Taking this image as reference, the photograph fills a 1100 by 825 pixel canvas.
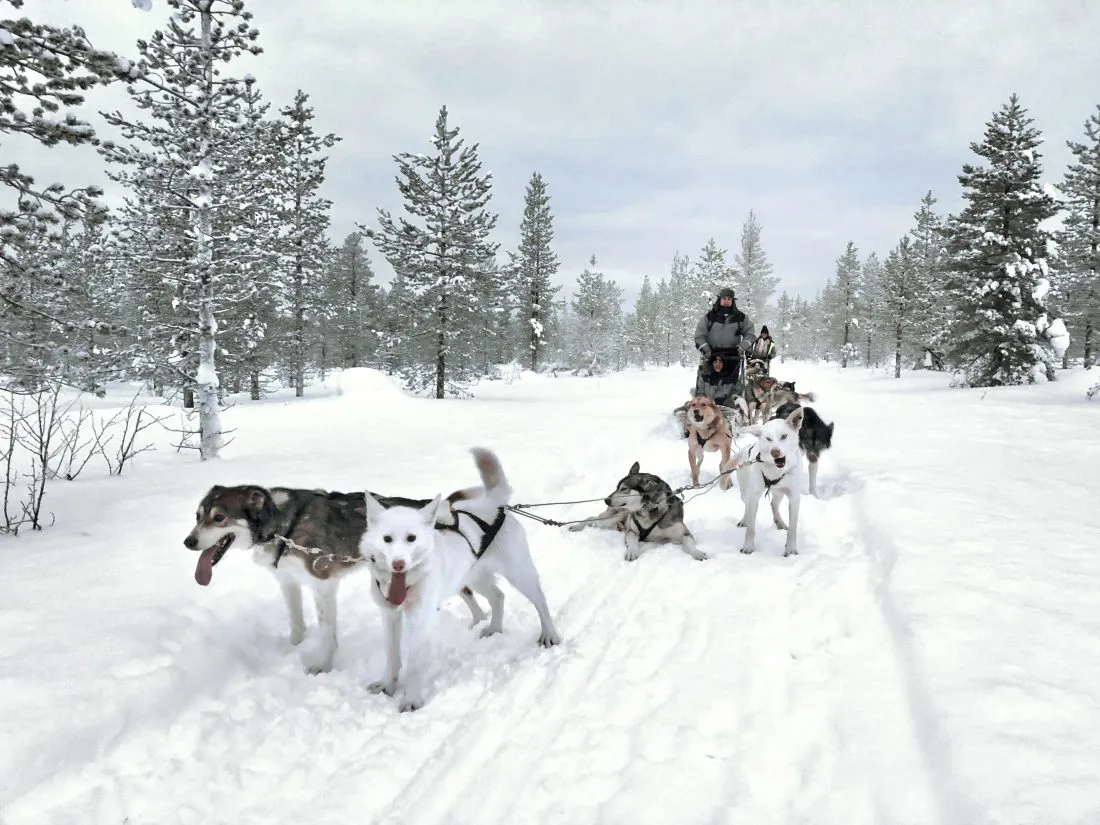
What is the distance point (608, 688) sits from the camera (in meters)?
3.04

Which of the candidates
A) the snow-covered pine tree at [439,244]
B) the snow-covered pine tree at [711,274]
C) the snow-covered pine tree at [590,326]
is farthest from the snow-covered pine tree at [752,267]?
the snow-covered pine tree at [439,244]

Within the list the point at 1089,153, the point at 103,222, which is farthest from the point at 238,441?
the point at 1089,153

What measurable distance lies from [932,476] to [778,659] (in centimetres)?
509

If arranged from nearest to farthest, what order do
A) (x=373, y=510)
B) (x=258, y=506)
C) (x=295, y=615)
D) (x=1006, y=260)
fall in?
(x=373, y=510), (x=258, y=506), (x=295, y=615), (x=1006, y=260)

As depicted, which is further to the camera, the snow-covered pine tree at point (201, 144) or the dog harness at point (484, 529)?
the snow-covered pine tree at point (201, 144)

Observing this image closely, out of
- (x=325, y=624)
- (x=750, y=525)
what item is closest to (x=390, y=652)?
(x=325, y=624)

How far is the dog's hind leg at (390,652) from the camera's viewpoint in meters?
3.09

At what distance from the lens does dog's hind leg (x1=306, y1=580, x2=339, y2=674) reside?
3.25 m

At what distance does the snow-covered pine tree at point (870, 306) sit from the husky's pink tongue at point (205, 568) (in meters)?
50.9

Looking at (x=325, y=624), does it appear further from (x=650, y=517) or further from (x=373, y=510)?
(x=650, y=517)

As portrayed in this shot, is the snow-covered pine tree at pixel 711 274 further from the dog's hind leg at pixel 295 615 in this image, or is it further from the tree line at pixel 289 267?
the dog's hind leg at pixel 295 615

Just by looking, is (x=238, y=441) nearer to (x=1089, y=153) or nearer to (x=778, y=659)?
(x=778, y=659)

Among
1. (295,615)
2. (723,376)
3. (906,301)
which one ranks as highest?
(906,301)

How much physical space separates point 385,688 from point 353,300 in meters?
37.4
